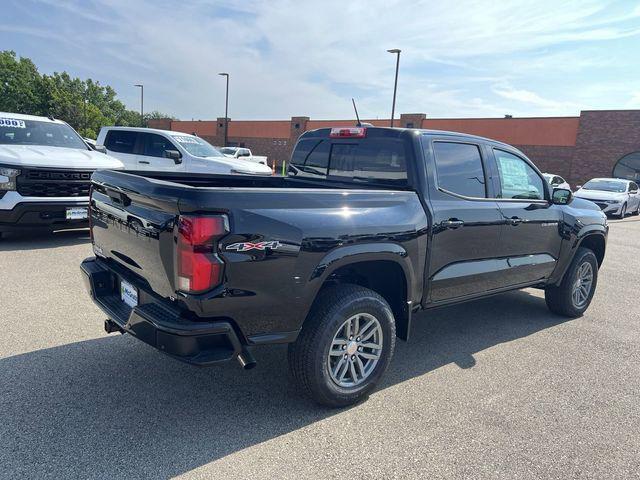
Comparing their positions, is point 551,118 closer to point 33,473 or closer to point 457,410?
point 457,410

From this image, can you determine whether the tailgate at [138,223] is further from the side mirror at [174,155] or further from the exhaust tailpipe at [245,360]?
the side mirror at [174,155]

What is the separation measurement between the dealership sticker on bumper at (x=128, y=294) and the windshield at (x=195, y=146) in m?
8.73

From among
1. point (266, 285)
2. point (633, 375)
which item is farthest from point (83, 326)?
point (633, 375)

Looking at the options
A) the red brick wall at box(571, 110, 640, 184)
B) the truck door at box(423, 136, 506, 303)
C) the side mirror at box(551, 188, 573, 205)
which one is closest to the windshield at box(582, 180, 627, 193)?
the red brick wall at box(571, 110, 640, 184)

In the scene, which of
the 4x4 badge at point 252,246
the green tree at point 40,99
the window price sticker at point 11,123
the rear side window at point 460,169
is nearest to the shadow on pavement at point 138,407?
the 4x4 badge at point 252,246

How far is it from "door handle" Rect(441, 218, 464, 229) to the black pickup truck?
13 mm

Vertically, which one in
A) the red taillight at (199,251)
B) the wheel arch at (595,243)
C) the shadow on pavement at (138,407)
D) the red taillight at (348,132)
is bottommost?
the shadow on pavement at (138,407)

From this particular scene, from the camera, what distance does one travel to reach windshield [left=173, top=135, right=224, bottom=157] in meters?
11.5

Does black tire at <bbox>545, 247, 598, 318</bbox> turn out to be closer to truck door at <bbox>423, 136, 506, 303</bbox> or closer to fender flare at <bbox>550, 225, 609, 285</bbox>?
fender flare at <bbox>550, 225, 609, 285</bbox>

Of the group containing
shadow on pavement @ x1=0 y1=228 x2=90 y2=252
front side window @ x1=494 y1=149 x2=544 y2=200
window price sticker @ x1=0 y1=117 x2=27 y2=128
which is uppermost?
window price sticker @ x1=0 y1=117 x2=27 y2=128

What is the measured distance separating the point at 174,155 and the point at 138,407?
8.36m

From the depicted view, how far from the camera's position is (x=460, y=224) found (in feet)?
12.2

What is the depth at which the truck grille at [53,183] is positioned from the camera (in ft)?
21.7

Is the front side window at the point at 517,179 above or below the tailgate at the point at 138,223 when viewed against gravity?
above
